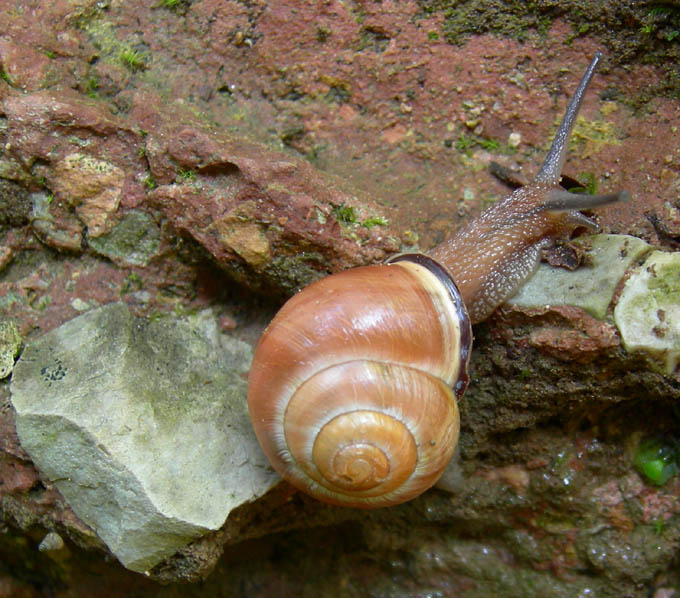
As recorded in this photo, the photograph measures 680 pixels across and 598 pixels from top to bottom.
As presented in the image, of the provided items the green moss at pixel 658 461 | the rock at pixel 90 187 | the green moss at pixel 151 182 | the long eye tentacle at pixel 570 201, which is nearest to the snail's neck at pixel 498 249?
the long eye tentacle at pixel 570 201

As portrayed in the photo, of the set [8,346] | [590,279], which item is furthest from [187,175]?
[590,279]

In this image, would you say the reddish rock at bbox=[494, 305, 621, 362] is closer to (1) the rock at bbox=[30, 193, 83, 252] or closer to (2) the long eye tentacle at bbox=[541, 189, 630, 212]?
(2) the long eye tentacle at bbox=[541, 189, 630, 212]

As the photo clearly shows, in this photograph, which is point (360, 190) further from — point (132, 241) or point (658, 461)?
point (658, 461)

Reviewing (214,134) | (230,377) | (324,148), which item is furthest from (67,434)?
(324,148)

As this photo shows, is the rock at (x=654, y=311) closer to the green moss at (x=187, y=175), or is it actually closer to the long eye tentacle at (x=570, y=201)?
the long eye tentacle at (x=570, y=201)

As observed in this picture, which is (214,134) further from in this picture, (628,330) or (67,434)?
(628,330)

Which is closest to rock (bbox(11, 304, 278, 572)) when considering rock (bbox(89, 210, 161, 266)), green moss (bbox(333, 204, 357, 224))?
rock (bbox(89, 210, 161, 266))
